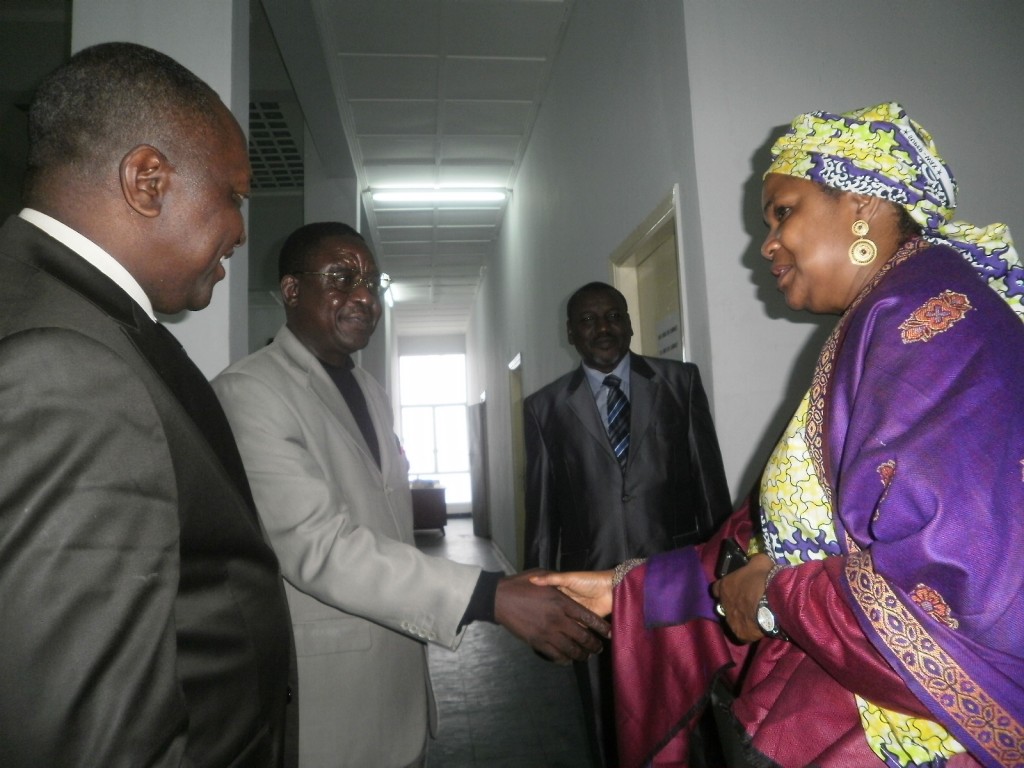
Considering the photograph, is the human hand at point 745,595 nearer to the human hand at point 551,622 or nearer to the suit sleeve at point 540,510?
the human hand at point 551,622

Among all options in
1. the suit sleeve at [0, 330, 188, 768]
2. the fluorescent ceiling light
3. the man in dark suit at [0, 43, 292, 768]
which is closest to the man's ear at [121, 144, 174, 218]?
the man in dark suit at [0, 43, 292, 768]

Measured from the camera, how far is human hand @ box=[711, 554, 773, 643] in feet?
3.29

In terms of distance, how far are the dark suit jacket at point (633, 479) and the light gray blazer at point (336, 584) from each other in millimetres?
1064

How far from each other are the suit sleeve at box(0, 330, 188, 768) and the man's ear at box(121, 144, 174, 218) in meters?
0.30

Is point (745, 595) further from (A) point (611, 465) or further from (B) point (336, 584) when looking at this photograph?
(A) point (611, 465)

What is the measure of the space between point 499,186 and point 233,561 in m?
6.45

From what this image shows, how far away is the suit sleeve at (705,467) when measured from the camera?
2.26 metres

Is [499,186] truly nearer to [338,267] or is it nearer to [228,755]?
[338,267]

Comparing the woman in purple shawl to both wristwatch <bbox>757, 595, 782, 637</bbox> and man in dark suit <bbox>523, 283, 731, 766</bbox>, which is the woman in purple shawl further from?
man in dark suit <bbox>523, 283, 731, 766</bbox>

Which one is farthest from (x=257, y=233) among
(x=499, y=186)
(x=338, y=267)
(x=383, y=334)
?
(x=338, y=267)

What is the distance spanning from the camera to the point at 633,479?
93.0 inches

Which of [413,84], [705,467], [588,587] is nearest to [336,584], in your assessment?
[588,587]

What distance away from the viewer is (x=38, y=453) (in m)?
0.56

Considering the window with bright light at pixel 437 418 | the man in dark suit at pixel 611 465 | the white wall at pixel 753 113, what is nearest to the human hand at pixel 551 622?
the man in dark suit at pixel 611 465
